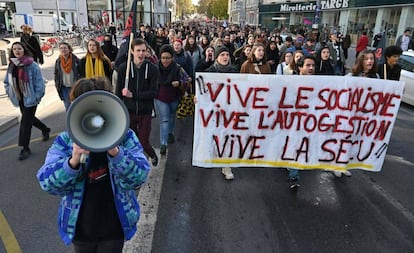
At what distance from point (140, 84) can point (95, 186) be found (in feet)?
8.47

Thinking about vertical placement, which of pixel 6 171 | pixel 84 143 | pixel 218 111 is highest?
pixel 84 143

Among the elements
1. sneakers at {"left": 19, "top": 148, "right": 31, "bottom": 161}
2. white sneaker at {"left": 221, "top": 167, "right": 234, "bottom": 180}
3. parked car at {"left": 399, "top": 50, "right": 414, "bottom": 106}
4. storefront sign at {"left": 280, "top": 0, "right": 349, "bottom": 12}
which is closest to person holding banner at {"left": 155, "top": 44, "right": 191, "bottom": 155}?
white sneaker at {"left": 221, "top": 167, "right": 234, "bottom": 180}

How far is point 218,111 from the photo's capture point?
383cm

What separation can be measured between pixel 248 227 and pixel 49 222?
2039mm

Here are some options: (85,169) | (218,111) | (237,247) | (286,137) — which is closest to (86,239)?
(85,169)

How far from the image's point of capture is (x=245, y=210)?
148 inches

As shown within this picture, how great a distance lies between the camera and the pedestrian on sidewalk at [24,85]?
15.6 feet

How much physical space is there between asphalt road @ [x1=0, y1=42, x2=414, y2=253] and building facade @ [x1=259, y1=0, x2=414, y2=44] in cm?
1764

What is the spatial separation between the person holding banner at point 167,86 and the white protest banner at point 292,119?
4.76ft

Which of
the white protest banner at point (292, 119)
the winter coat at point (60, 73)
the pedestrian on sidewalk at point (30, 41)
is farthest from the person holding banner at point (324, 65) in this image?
the pedestrian on sidewalk at point (30, 41)

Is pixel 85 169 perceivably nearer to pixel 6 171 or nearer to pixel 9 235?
pixel 9 235

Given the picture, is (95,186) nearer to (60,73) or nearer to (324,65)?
(60,73)

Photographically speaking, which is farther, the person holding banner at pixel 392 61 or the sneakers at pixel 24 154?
the person holding banner at pixel 392 61

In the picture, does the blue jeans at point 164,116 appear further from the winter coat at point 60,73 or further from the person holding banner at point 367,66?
the person holding banner at point 367,66
